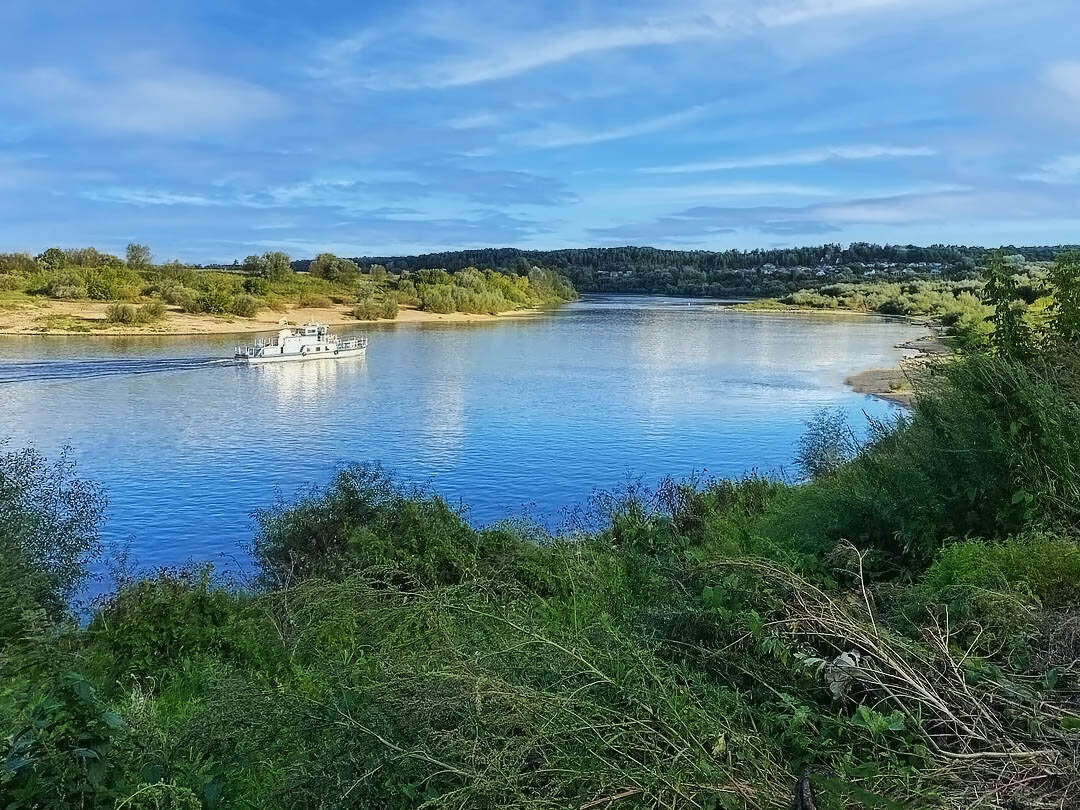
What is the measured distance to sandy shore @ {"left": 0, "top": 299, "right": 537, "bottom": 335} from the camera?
201 ft

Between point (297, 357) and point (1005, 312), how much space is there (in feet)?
159

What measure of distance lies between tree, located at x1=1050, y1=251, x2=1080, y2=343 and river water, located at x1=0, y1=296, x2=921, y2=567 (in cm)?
1206

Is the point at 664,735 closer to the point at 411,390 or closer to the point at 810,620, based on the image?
the point at 810,620

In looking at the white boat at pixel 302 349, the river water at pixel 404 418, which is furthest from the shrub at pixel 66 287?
the white boat at pixel 302 349

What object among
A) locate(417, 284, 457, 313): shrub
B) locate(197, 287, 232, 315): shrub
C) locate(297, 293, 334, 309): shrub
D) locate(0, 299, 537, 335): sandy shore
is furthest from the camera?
locate(417, 284, 457, 313): shrub

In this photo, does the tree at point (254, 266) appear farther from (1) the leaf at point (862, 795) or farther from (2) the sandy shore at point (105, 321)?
(1) the leaf at point (862, 795)

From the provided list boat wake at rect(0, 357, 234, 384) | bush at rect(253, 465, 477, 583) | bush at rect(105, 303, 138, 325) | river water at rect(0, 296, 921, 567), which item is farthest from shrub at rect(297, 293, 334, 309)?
bush at rect(253, 465, 477, 583)

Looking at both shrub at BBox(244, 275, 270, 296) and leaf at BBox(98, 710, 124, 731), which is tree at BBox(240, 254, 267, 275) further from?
leaf at BBox(98, 710, 124, 731)

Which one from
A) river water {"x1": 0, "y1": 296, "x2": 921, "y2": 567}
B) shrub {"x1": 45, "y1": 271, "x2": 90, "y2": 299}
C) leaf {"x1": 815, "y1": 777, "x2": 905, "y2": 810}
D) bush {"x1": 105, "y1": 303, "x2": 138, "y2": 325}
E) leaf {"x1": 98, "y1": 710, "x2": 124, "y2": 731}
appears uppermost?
shrub {"x1": 45, "y1": 271, "x2": 90, "y2": 299}

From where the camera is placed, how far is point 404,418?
112ft

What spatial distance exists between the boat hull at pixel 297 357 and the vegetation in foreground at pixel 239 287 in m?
20.6

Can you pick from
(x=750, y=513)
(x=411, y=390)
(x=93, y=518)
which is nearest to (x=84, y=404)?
(x=411, y=390)

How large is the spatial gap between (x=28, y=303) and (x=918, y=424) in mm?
72808

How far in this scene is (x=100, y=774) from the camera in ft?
11.1
